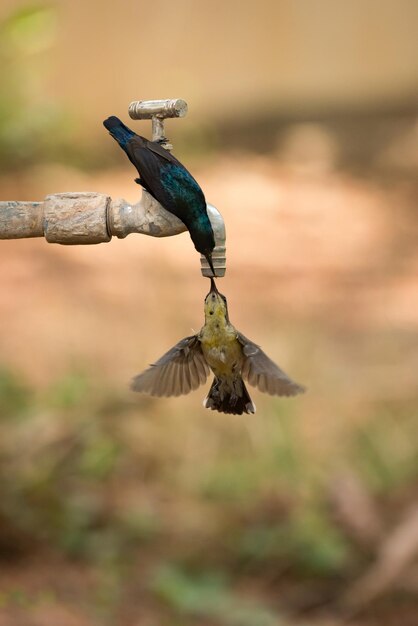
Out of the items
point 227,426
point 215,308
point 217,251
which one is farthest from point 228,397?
point 227,426

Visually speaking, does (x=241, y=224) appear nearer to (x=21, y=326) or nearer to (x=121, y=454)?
(x=21, y=326)

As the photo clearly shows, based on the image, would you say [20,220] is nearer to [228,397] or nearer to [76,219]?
[76,219]

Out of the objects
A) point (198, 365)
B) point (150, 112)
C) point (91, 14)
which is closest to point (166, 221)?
point (150, 112)

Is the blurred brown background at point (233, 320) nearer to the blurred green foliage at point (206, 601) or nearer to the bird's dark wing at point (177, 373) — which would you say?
the blurred green foliage at point (206, 601)

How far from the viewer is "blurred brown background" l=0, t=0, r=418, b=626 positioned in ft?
10.2

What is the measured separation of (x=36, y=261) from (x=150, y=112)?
13.0ft

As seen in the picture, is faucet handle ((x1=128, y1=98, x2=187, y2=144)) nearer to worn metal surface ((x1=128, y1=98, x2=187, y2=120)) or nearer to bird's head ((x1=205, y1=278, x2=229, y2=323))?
worn metal surface ((x1=128, y1=98, x2=187, y2=120))

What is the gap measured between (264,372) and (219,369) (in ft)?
0.23

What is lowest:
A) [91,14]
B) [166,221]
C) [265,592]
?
[265,592]

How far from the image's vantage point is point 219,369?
5.37ft

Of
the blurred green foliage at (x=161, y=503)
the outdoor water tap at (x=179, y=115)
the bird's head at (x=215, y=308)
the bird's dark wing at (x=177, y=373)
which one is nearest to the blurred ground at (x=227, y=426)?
the blurred green foliage at (x=161, y=503)

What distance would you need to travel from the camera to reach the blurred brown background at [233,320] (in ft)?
10.2

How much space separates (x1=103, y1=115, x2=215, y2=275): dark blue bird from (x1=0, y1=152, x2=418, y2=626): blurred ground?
1490 mm

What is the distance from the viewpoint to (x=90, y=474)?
338cm
